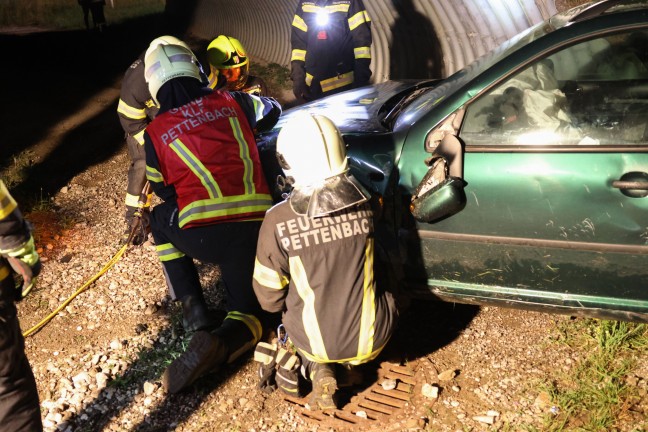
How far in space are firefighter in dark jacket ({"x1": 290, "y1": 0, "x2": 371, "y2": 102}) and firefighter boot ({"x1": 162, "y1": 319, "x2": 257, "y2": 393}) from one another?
310 centimetres

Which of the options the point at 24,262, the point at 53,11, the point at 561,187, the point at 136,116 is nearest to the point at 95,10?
the point at 53,11

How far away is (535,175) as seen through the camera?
10.5 ft

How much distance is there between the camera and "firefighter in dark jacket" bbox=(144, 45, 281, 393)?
3748 mm

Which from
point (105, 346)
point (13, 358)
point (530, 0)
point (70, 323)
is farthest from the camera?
point (530, 0)

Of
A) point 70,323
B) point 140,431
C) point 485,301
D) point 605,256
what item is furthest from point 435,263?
point 70,323

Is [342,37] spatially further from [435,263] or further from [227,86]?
[435,263]

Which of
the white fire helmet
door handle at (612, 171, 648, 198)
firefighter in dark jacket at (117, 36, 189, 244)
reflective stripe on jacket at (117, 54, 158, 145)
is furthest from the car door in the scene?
reflective stripe on jacket at (117, 54, 158, 145)

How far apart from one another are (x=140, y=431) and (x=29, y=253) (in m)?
1.12

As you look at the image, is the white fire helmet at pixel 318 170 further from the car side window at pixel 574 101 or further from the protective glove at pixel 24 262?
the protective glove at pixel 24 262

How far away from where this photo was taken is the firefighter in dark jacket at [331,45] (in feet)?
19.4

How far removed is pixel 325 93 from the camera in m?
6.25

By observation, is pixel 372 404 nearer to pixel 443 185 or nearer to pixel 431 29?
pixel 443 185

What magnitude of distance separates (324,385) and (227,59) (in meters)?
2.98

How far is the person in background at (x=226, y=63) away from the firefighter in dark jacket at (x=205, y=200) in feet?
4.17
